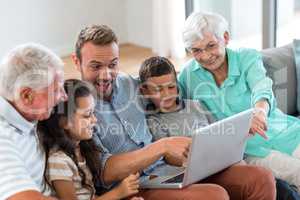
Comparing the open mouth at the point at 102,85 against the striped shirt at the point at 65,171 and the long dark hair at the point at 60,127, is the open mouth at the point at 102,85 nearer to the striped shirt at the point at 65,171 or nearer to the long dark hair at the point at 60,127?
the long dark hair at the point at 60,127

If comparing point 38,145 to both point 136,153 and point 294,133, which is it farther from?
point 294,133

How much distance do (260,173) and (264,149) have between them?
14.0 inches

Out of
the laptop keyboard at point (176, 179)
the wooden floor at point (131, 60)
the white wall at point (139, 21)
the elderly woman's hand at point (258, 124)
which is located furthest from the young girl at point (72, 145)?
the white wall at point (139, 21)

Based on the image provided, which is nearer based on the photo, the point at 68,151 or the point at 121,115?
the point at 68,151

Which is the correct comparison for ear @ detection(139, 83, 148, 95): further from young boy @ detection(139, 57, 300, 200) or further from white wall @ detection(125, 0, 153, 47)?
white wall @ detection(125, 0, 153, 47)

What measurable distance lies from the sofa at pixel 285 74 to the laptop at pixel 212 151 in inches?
28.9

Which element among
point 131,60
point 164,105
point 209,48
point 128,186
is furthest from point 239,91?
point 131,60

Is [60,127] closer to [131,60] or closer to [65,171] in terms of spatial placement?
[65,171]

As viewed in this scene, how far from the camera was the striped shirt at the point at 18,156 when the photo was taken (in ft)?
4.54

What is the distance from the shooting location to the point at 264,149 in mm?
2184

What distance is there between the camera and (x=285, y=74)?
8.46ft

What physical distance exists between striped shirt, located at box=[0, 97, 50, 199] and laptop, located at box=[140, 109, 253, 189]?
39cm

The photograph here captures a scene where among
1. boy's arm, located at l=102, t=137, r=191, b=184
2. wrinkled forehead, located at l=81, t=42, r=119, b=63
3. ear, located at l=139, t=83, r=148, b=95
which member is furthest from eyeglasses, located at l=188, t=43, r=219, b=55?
boy's arm, located at l=102, t=137, r=191, b=184

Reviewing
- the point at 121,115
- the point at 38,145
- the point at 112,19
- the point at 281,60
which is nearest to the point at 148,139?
the point at 121,115
